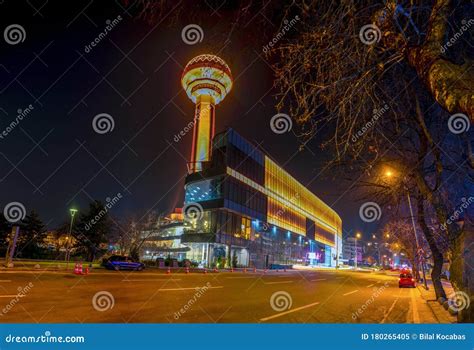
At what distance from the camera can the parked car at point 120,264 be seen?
99.4ft

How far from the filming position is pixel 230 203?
48.3m

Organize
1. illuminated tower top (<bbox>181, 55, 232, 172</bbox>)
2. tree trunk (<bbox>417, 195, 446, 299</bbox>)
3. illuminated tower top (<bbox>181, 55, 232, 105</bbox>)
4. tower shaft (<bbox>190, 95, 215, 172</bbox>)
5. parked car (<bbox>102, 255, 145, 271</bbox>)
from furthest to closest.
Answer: illuminated tower top (<bbox>181, 55, 232, 105</bbox>) < illuminated tower top (<bbox>181, 55, 232, 172</bbox>) < tower shaft (<bbox>190, 95, 215, 172</bbox>) < parked car (<bbox>102, 255, 145, 271</bbox>) < tree trunk (<bbox>417, 195, 446, 299</bbox>)

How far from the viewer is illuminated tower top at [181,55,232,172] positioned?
213 feet

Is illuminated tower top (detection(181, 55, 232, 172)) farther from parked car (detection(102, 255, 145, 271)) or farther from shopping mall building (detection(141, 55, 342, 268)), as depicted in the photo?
parked car (detection(102, 255, 145, 271))

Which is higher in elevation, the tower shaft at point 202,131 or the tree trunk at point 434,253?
the tower shaft at point 202,131

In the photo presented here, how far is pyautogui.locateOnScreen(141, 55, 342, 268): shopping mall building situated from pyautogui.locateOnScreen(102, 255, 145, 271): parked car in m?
14.5

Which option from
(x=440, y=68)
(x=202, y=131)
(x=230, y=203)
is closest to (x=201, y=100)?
(x=202, y=131)

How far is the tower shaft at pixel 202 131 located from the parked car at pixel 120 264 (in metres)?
30.6

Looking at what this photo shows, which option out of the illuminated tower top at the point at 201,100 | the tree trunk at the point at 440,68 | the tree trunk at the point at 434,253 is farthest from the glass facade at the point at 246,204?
the tree trunk at the point at 440,68

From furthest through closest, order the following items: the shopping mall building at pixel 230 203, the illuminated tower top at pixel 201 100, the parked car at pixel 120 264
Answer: the illuminated tower top at pixel 201 100
the shopping mall building at pixel 230 203
the parked car at pixel 120 264

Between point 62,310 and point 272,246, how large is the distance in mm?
54434

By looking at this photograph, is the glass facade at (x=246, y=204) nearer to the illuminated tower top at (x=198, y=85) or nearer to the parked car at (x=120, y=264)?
the parked car at (x=120, y=264)

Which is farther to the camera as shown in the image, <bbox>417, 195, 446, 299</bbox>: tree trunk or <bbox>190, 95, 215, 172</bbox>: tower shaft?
<bbox>190, 95, 215, 172</bbox>: tower shaft

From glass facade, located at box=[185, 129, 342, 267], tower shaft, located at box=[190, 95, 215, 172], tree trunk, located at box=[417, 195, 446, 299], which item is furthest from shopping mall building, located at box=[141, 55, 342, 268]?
tree trunk, located at box=[417, 195, 446, 299]
